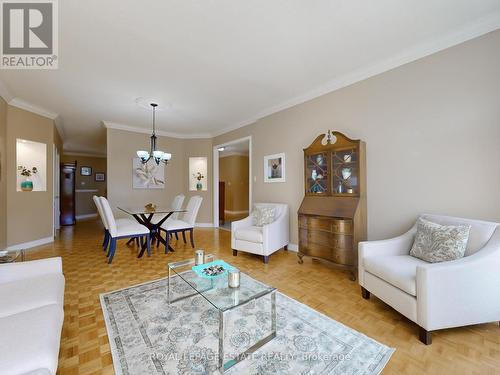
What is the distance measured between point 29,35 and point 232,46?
2.06 m

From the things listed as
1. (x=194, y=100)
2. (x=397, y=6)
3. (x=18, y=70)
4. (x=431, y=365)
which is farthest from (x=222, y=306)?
(x=18, y=70)

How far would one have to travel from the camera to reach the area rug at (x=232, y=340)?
4.43 feet

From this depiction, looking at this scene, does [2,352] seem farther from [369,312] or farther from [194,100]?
[194,100]

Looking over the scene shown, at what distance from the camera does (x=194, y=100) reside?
3857 mm

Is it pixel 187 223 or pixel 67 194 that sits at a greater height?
pixel 67 194

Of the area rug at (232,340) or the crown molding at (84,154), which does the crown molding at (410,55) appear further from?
the crown molding at (84,154)

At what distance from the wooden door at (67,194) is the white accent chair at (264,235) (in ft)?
19.8

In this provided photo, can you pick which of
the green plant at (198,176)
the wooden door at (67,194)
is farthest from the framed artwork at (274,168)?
the wooden door at (67,194)

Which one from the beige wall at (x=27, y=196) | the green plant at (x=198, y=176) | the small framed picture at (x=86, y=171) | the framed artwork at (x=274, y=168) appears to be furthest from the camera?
the small framed picture at (x=86, y=171)

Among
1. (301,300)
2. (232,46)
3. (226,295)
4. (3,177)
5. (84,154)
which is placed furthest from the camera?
(84,154)

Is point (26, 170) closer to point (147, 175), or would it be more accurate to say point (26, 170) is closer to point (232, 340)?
point (147, 175)

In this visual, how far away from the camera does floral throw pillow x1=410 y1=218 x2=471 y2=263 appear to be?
1822mm

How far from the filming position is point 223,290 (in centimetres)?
165

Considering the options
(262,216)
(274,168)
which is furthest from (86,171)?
(262,216)
